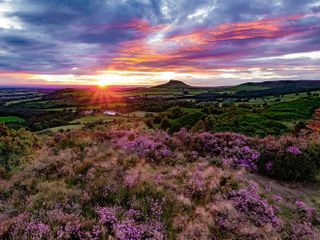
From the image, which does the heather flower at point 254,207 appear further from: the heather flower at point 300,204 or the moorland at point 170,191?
the heather flower at point 300,204

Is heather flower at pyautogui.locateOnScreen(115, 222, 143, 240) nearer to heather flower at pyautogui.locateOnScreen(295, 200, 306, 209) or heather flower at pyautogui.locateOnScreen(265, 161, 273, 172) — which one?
heather flower at pyautogui.locateOnScreen(295, 200, 306, 209)

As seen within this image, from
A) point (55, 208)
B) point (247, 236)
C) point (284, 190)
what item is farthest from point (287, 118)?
point (55, 208)

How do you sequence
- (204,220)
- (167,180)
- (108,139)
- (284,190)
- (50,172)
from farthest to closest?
(108,139) → (50,172) → (284,190) → (167,180) → (204,220)

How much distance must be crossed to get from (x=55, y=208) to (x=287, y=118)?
23.8 metres

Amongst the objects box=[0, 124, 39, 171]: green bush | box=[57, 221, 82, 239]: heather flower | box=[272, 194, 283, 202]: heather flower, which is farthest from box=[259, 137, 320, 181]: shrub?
box=[0, 124, 39, 171]: green bush

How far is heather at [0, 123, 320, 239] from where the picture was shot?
249 inches

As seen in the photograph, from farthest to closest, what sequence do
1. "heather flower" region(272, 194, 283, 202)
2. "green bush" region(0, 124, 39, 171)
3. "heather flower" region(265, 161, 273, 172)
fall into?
1. "green bush" region(0, 124, 39, 171)
2. "heather flower" region(265, 161, 273, 172)
3. "heather flower" region(272, 194, 283, 202)

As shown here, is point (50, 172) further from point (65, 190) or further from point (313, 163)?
point (313, 163)

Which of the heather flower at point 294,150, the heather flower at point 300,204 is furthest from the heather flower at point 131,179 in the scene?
the heather flower at point 294,150

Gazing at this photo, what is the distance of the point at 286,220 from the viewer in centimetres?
797

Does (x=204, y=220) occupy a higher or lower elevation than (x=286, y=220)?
higher

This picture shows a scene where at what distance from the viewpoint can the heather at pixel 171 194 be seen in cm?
632

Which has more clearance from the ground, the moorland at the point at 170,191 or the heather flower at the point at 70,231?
the heather flower at the point at 70,231

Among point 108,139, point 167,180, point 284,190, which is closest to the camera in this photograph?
point 167,180
